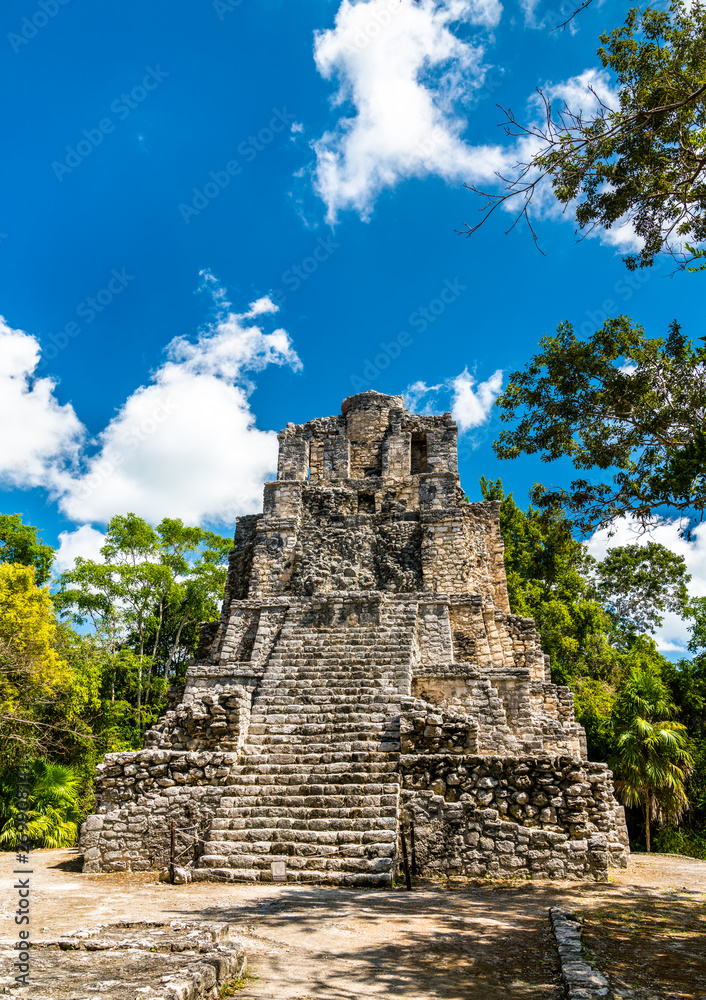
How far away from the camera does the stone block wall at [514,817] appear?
6.88 m

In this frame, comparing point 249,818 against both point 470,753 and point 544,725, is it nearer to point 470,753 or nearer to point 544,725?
point 470,753

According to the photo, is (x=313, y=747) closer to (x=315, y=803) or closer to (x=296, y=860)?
(x=315, y=803)

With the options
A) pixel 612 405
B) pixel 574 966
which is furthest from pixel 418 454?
pixel 574 966

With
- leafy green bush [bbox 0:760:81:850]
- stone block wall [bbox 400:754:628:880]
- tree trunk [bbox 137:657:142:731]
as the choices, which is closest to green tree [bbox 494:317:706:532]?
stone block wall [bbox 400:754:628:880]

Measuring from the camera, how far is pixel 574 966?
382 cm

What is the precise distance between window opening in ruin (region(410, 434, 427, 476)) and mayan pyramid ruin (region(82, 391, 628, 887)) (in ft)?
0.34

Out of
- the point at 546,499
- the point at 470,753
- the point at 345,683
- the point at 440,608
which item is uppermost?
the point at 546,499

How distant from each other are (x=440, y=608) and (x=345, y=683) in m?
3.03

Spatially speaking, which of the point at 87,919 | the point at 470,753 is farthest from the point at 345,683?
the point at 87,919

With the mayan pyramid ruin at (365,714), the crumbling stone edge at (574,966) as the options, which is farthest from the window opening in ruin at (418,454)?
the crumbling stone edge at (574,966)

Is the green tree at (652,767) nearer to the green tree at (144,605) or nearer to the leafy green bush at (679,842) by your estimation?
the leafy green bush at (679,842)

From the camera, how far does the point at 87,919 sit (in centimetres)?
499

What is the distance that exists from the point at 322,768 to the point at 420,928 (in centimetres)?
339

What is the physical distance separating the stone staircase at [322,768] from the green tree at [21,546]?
40.5 ft
